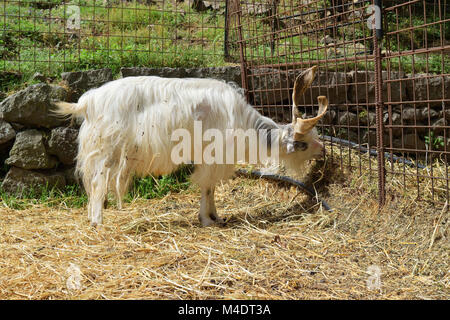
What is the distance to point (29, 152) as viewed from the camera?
16.1 ft

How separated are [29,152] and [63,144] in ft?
1.23

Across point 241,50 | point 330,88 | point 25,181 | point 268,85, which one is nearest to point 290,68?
point 268,85

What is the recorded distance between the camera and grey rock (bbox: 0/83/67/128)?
16.0 ft

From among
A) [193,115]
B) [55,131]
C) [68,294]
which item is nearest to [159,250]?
[68,294]

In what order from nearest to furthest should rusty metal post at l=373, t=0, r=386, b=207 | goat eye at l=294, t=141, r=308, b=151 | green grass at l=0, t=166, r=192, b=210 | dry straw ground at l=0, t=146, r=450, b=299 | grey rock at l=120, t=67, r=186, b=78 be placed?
dry straw ground at l=0, t=146, r=450, b=299 → rusty metal post at l=373, t=0, r=386, b=207 → goat eye at l=294, t=141, r=308, b=151 → green grass at l=0, t=166, r=192, b=210 → grey rock at l=120, t=67, r=186, b=78

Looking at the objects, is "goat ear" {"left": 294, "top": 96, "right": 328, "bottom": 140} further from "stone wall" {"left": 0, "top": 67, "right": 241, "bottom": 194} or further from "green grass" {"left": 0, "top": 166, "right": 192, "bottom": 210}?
"stone wall" {"left": 0, "top": 67, "right": 241, "bottom": 194}

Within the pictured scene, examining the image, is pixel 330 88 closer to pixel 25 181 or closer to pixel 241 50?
pixel 241 50

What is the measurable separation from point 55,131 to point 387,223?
3716mm

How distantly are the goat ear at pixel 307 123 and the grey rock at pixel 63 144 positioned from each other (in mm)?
2603

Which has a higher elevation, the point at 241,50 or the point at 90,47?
the point at 90,47

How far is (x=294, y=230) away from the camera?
403 cm

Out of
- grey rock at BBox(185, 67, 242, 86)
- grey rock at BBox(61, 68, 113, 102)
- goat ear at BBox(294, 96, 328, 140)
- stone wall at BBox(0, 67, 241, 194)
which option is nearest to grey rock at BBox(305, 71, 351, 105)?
grey rock at BBox(185, 67, 242, 86)

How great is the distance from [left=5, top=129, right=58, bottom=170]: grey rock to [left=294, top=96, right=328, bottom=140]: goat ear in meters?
2.86

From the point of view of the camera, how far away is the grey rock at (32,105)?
16.0ft
